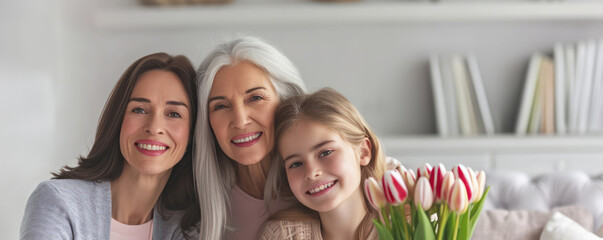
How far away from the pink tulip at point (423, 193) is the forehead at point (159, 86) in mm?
721

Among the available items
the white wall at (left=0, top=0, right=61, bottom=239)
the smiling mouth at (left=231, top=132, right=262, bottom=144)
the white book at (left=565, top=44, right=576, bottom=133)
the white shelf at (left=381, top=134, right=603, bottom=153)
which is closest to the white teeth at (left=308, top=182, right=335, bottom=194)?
the smiling mouth at (left=231, top=132, right=262, bottom=144)

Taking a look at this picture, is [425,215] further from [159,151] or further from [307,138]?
[159,151]

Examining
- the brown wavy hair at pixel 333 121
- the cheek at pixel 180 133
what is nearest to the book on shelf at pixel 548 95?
the brown wavy hair at pixel 333 121

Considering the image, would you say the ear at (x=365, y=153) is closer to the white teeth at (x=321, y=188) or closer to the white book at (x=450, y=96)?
the white teeth at (x=321, y=188)

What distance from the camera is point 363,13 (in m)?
2.84

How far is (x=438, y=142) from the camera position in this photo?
289 cm

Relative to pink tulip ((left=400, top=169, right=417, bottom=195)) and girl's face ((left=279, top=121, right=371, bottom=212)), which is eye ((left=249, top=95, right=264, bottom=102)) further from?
pink tulip ((left=400, top=169, right=417, bottom=195))

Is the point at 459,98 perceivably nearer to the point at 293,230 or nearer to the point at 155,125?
the point at 293,230

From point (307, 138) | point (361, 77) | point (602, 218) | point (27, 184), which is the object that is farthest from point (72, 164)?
point (602, 218)

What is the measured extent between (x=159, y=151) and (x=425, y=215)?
0.73 m

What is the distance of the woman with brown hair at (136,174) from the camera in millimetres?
1537

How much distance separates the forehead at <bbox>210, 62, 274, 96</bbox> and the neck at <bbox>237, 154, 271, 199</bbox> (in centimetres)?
23

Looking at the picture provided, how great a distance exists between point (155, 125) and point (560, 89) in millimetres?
2055

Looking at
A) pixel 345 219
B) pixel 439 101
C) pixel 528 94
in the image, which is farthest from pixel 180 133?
pixel 528 94
